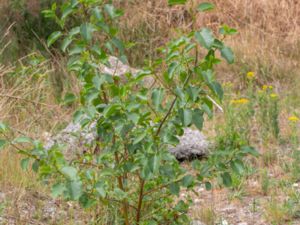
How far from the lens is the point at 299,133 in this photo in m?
6.31

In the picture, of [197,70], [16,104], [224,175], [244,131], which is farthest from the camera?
[16,104]

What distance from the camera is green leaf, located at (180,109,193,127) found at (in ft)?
10.6

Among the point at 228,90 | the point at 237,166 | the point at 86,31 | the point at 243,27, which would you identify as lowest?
the point at 228,90

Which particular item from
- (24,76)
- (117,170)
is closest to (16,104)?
(24,76)

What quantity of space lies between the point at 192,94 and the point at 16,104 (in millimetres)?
4033

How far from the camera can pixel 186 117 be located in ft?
10.6

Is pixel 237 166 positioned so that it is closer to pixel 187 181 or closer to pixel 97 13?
pixel 187 181

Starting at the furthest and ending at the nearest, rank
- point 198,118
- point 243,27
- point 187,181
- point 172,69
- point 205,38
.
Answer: point 243,27 < point 187,181 < point 198,118 < point 172,69 < point 205,38

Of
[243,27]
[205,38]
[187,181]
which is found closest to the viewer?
[205,38]

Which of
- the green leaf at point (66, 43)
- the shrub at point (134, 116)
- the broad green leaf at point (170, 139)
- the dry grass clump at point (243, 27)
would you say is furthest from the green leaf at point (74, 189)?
the dry grass clump at point (243, 27)

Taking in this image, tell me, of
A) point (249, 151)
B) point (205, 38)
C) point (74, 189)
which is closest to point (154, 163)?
point (74, 189)

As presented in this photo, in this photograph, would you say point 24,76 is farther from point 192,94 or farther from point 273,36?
point 192,94

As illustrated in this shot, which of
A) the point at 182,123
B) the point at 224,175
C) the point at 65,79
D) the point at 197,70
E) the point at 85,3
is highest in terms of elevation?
the point at 85,3

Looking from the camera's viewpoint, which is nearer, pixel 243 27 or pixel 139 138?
pixel 139 138
